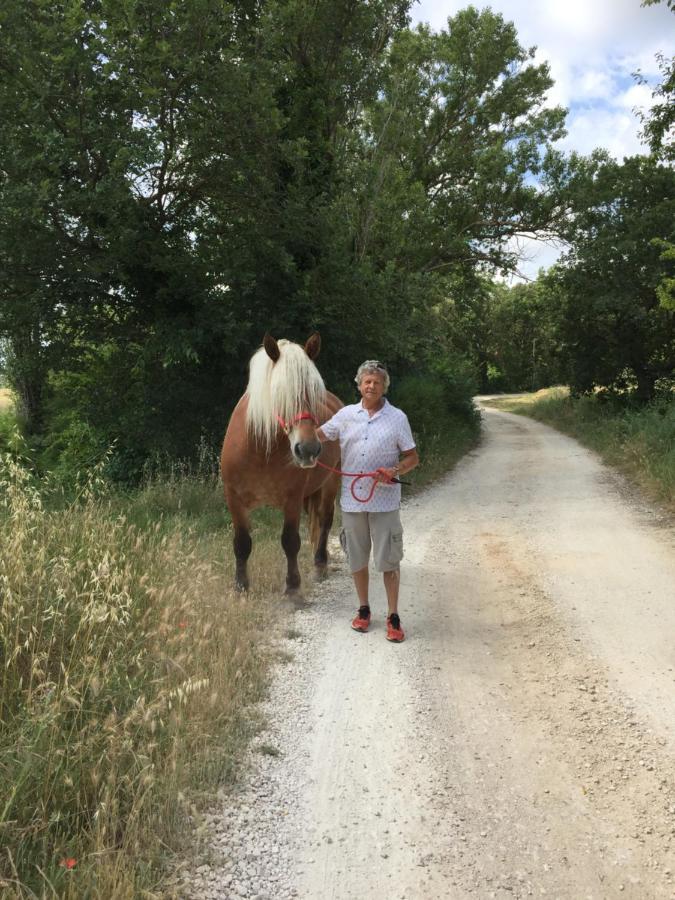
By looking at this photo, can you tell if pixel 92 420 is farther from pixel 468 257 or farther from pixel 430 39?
pixel 430 39

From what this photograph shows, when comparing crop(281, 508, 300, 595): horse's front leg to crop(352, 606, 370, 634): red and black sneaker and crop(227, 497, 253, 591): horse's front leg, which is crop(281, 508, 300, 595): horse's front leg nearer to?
crop(227, 497, 253, 591): horse's front leg

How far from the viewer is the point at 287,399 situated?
417cm

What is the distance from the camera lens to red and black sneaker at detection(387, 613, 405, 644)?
420 centimetres

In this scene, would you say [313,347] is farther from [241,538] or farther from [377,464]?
[241,538]

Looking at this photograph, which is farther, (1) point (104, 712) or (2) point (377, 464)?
(2) point (377, 464)

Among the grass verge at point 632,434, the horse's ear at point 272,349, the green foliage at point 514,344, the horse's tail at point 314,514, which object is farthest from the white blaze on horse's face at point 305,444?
the green foliage at point 514,344

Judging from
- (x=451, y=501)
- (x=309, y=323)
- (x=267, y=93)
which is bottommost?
(x=451, y=501)

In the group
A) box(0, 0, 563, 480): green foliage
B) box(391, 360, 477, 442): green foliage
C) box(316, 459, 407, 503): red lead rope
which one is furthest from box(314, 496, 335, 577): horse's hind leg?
box(391, 360, 477, 442): green foliage

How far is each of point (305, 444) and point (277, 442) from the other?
58 centimetres

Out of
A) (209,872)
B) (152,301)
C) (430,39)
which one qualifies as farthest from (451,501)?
(430,39)

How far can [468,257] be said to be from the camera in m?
18.2

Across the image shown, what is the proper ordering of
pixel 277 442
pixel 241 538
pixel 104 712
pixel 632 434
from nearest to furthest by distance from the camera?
1. pixel 104 712
2. pixel 277 442
3. pixel 241 538
4. pixel 632 434

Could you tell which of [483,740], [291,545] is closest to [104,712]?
[483,740]

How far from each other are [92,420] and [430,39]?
1601cm
